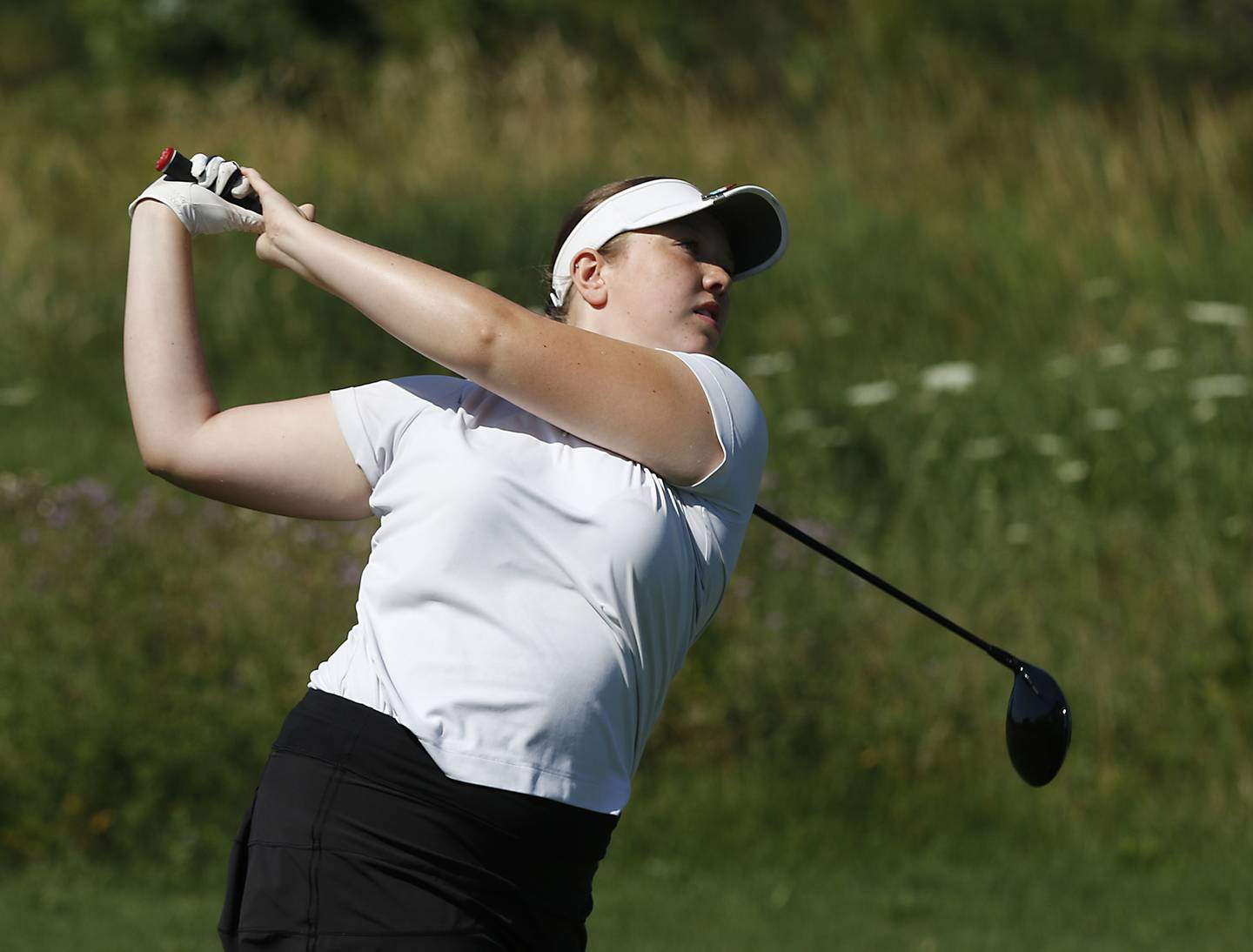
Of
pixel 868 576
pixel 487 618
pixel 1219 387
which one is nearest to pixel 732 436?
pixel 487 618

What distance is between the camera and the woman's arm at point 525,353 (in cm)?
219

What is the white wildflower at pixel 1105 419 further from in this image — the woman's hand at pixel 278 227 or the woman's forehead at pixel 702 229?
the woman's hand at pixel 278 227

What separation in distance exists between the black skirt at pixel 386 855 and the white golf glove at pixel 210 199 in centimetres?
74

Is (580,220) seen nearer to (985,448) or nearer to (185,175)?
(185,175)

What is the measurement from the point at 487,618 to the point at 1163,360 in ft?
22.0

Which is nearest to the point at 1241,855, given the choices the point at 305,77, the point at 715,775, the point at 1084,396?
the point at 715,775

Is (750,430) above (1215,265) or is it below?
below

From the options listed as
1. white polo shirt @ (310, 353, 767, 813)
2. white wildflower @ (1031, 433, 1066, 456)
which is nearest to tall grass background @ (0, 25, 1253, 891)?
white wildflower @ (1031, 433, 1066, 456)

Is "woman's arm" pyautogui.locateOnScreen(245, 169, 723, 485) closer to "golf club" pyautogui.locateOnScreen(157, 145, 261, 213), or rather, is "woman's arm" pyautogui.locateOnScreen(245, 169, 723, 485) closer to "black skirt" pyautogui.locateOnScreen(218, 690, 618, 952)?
"golf club" pyautogui.locateOnScreen(157, 145, 261, 213)

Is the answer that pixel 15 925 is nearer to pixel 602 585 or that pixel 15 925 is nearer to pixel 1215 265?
pixel 602 585

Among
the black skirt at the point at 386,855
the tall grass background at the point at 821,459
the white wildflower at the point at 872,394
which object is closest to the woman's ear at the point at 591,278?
the black skirt at the point at 386,855

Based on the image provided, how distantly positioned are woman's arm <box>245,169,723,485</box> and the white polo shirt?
0.04 metres

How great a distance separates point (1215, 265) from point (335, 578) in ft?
17.9

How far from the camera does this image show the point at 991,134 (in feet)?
38.3
